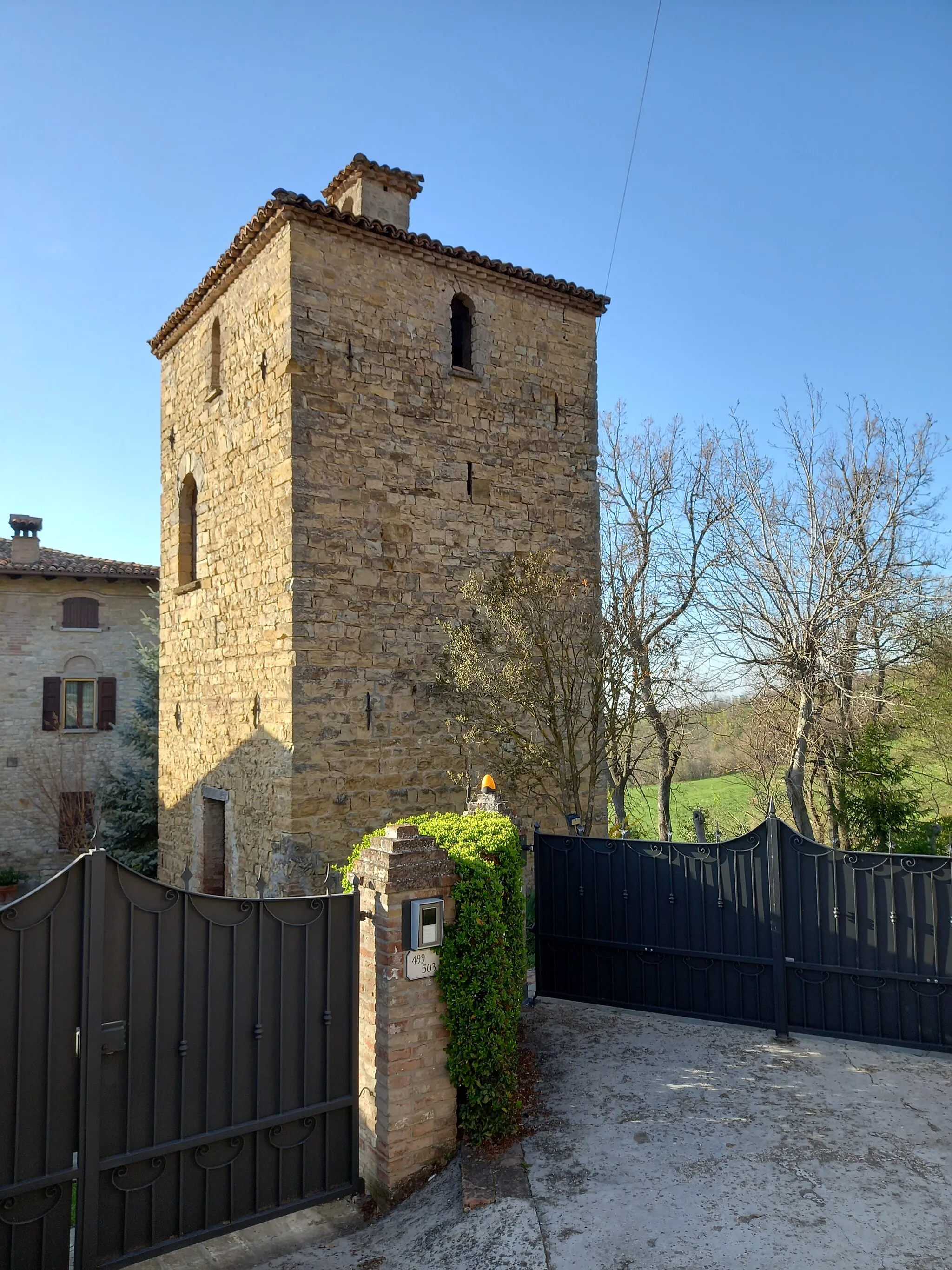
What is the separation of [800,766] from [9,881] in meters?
17.2

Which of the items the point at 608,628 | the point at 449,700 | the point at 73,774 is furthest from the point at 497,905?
the point at 73,774

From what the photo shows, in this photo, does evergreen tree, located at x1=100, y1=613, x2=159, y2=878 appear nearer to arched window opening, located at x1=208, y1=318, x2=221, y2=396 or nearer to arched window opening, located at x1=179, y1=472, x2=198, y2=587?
arched window opening, located at x1=179, y1=472, x2=198, y2=587

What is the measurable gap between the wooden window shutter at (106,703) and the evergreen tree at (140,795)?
242 centimetres

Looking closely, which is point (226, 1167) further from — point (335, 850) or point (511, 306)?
point (511, 306)

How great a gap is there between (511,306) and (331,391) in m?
3.25

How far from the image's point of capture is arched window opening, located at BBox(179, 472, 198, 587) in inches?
492

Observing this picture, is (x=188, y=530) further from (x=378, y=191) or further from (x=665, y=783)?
(x=665, y=783)

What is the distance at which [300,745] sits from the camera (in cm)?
935

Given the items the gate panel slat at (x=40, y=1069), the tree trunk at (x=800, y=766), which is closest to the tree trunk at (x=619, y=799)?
the tree trunk at (x=800, y=766)

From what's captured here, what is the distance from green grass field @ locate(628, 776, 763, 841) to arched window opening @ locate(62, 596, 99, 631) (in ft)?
47.1

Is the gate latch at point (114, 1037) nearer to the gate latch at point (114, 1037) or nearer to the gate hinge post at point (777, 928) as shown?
the gate latch at point (114, 1037)

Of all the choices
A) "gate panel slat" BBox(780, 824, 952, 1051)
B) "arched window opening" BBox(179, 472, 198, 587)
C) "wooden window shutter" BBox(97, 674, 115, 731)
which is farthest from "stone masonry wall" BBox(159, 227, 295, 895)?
"wooden window shutter" BBox(97, 674, 115, 731)

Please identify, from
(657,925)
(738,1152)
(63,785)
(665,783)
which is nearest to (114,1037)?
(738,1152)

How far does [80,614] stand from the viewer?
70.0 ft
